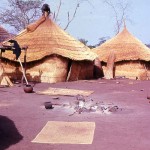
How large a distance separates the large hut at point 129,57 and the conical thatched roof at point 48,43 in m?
2.46

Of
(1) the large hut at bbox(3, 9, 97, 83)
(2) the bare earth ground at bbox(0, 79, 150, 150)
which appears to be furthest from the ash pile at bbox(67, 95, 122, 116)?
(1) the large hut at bbox(3, 9, 97, 83)

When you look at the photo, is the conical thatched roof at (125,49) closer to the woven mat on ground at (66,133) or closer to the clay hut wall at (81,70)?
the clay hut wall at (81,70)

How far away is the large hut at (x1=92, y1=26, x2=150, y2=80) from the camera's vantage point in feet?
71.4

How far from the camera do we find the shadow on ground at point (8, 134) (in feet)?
21.6

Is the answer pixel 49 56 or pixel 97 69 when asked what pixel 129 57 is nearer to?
pixel 97 69

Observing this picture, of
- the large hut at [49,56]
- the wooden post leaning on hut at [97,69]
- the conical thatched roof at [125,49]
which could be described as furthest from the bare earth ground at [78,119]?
the wooden post leaning on hut at [97,69]

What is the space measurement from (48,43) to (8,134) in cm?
1181

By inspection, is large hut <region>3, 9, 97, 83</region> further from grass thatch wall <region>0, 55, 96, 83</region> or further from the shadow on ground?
the shadow on ground

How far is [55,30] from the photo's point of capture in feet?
65.0

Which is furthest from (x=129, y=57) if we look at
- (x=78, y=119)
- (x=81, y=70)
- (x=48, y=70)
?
(x=78, y=119)

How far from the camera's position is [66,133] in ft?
24.2

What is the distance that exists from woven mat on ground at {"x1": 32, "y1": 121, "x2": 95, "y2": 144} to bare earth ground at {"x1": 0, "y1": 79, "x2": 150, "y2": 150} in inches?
6.1

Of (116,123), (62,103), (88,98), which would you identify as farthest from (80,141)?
(88,98)

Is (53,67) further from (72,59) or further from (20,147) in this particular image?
(20,147)
